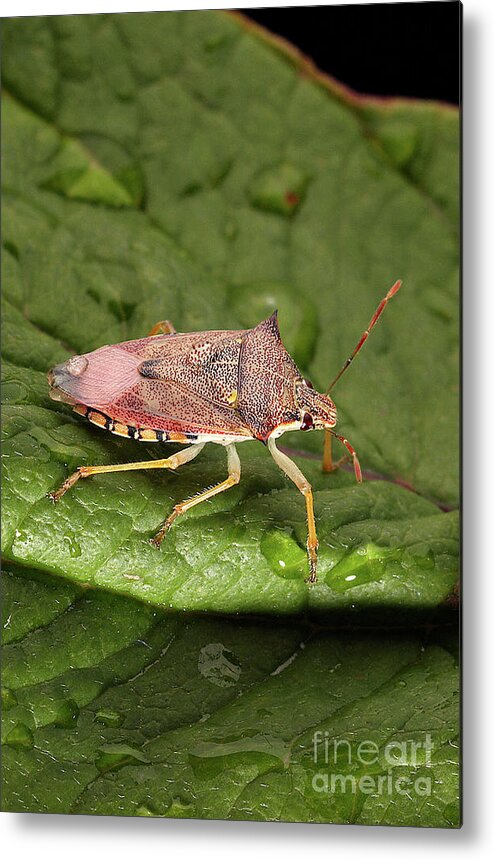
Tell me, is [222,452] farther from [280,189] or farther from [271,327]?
[280,189]

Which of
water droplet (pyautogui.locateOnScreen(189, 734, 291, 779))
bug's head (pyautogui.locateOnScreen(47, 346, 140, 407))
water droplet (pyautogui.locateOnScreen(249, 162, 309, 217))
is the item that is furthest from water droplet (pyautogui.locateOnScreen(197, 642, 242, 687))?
water droplet (pyautogui.locateOnScreen(249, 162, 309, 217))

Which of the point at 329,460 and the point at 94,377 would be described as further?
the point at 329,460

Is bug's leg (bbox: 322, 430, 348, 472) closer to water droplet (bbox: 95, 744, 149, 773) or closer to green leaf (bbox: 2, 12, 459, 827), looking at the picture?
green leaf (bbox: 2, 12, 459, 827)

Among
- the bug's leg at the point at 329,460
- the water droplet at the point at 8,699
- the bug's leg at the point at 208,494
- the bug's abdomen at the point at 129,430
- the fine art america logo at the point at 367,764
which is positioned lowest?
the fine art america logo at the point at 367,764

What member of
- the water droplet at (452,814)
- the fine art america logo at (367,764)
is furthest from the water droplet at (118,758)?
the water droplet at (452,814)

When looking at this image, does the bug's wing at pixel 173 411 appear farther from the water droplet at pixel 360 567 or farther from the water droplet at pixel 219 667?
the water droplet at pixel 219 667

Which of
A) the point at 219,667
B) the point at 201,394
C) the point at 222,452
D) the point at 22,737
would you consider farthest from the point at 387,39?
the point at 22,737
